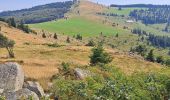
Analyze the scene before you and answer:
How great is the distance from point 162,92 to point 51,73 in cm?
2448

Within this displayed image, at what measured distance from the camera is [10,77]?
59.5 metres

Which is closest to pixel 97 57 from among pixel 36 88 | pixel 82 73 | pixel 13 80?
pixel 82 73

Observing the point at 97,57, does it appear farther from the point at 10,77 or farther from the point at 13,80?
the point at 13,80

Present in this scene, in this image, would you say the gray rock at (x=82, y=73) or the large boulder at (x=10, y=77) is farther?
the gray rock at (x=82, y=73)

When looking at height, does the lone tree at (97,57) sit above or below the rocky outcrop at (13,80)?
below

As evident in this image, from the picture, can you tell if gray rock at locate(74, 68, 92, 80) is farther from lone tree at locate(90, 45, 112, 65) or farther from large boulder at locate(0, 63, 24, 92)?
lone tree at locate(90, 45, 112, 65)

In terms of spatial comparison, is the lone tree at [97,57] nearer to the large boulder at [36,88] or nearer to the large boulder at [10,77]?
the large boulder at [10,77]

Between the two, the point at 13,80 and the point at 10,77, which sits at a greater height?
the point at 10,77

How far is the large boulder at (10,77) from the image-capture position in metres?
58.0

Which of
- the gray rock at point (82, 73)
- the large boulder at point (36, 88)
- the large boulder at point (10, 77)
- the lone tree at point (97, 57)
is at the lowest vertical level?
the lone tree at point (97, 57)

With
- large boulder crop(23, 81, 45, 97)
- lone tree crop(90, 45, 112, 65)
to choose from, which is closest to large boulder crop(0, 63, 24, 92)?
large boulder crop(23, 81, 45, 97)

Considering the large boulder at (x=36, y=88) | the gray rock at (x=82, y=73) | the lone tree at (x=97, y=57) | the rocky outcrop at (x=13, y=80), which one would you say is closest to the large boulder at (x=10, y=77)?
the rocky outcrop at (x=13, y=80)

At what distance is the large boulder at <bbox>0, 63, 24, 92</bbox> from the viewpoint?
58.0m

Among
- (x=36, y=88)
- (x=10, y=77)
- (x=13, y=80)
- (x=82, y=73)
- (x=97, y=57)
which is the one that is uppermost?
(x=10, y=77)
